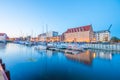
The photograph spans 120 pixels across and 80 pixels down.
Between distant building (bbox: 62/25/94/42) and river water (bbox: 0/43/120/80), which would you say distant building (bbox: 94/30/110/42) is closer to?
distant building (bbox: 62/25/94/42)

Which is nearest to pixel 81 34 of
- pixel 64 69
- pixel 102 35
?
pixel 102 35

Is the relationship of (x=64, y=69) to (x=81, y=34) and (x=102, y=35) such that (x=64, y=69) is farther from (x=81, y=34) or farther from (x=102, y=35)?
(x=102, y=35)

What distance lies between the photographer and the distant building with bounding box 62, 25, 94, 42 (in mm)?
63894

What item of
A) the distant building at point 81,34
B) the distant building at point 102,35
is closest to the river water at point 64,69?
the distant building at point 81,34

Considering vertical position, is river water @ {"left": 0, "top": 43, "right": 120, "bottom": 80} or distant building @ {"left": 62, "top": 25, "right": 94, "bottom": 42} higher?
distant building @ {"left": 62, "top": 25, "right": 94, "bottom": 42}

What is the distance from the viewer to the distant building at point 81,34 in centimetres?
6389

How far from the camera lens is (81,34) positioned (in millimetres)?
66812

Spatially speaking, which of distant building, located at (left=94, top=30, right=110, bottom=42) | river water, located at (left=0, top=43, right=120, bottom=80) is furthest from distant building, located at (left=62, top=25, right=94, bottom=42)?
river water, located at (left=0, top=43, right=120, bottom=80)

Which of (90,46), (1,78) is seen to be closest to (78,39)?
(90,46)

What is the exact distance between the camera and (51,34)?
10425 centimetres

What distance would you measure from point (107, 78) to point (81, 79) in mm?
2300

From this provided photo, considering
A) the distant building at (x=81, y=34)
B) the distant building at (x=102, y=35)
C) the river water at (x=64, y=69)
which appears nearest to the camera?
the river water at (x=64, y=69)

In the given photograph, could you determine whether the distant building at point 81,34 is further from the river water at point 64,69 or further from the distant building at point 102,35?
the river water at point 64,69

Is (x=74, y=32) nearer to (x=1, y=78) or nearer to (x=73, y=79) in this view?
(x=73, y=79)
